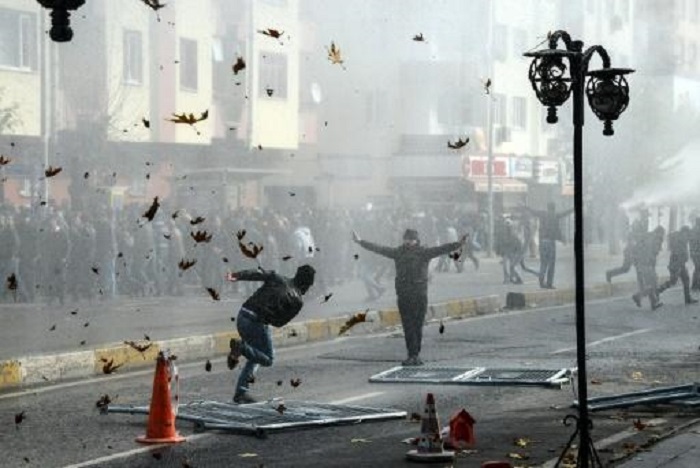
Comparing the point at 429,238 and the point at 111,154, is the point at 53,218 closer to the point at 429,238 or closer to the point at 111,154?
the point at 111,154

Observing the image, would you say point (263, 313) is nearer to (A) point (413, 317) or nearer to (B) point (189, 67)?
(A) point (413, 317)

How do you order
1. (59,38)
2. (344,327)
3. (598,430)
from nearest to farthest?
(59,38), (598,430), (344,327)

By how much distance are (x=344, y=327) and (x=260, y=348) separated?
7.23 meters

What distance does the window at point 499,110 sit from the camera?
45.5 meters

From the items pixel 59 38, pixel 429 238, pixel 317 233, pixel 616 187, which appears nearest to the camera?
pixel 59 38

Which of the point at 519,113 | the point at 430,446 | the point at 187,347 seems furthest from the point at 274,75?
the point at 430,446

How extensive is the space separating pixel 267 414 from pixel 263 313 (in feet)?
3.44

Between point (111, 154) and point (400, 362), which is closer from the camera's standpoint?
point (400, 362)

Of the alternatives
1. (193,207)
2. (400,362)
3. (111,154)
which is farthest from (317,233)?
(400,362)

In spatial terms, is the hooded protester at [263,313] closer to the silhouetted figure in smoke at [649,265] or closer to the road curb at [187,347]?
the road curb at [187,347]

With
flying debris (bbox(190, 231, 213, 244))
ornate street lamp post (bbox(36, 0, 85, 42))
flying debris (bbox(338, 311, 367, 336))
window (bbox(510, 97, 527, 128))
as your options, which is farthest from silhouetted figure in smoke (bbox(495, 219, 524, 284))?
ornate street lamp post (bbox(36, 0, 85, 42))

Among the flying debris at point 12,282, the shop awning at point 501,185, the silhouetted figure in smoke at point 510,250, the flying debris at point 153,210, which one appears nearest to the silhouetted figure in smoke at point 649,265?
the silhouetted figure in smoke at point 510,250

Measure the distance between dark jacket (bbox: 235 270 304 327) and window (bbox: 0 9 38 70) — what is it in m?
20.1

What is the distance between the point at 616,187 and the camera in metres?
48.7
